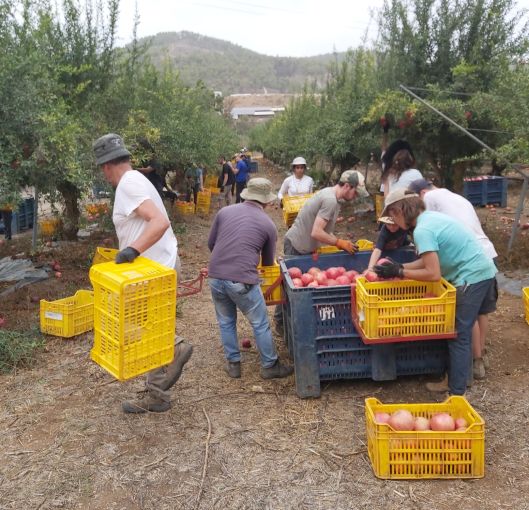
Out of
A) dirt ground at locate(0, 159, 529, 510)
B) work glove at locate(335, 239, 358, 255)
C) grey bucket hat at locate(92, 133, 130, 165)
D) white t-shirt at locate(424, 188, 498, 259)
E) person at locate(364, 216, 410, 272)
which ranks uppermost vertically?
grey bucket hat at locate(92, 133, 130, 165)

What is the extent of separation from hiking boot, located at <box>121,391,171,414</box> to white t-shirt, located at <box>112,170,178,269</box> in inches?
41.7

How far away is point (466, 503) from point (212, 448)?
161 centimetres

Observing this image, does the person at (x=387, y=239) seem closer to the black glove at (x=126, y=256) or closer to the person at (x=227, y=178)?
the black glove at (x=126, y=256)

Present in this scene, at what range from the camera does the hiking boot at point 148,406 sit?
14.6 feet

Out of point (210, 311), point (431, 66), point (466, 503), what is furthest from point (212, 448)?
point (431, 66)

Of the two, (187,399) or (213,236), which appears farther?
(213,236)

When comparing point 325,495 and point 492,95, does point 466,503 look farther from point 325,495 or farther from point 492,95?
point 492,95

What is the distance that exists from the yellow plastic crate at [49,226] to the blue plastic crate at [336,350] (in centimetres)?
711

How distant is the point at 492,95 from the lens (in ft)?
29.4

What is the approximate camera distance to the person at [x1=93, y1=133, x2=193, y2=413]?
12.6ft

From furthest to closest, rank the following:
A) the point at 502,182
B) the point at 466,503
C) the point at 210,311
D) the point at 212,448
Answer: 1. the point at 502,182
2. the point at 210,311
3. the point at 212,448
4. the point at 466,503

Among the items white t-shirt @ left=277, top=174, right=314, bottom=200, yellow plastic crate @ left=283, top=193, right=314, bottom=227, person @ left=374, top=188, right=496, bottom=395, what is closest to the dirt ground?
person @ left=374, top=188, right=496, bottom=395

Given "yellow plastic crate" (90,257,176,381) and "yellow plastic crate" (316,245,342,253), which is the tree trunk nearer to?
"yellow plastic crate" (316,245,342,253)

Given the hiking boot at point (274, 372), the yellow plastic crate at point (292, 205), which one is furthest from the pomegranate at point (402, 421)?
the yellow plastic crate at point (292, 205)
